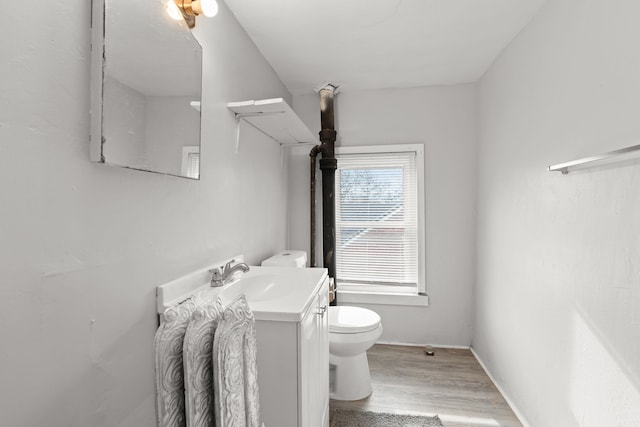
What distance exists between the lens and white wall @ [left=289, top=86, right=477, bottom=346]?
9.33 ft

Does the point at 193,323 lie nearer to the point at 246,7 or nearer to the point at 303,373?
the point at 303,373

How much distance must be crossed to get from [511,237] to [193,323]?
207cm

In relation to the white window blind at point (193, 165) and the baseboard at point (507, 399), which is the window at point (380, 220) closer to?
the baseboard at point (507, 399)

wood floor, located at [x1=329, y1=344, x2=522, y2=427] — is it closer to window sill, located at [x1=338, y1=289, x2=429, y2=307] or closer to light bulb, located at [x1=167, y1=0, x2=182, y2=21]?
window sill, located at [x1=338, y1=289, x2=429, y2=307]

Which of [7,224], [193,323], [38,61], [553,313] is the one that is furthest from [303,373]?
[553,313]

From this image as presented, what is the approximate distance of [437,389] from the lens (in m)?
2.24

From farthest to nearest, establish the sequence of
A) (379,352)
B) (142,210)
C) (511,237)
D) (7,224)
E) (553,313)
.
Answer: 1. (379,352)
2. (511,237)
3. (553,313)
4. (142,210)
5. (7,224)

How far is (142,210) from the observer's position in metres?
1.09

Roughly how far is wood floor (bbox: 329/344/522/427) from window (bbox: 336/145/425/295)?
0.60 m

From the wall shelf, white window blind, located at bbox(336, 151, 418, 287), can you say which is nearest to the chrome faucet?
the wall shelf

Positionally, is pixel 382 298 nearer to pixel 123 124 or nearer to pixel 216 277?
pixel 216 277

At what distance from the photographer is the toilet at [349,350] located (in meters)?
2.06

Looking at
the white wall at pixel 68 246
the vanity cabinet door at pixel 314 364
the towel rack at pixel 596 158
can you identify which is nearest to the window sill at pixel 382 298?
the vanity cabinet door at pixel 314 364

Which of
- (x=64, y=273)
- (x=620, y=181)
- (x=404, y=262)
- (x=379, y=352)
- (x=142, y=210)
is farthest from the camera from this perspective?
(x=404, y=262)
